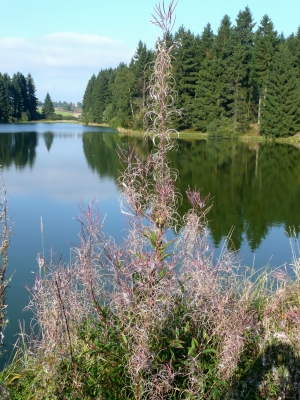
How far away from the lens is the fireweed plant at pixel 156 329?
2443 mm

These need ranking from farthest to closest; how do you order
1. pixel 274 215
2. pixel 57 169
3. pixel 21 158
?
pixel 21 158 < pixel 57 169 < pixel 274 215

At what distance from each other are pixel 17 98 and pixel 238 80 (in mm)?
42121

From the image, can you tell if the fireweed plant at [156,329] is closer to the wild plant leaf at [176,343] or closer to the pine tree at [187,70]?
the wild plant leaf at [176,343]

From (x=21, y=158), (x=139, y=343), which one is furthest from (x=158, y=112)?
(x=21, y=158)

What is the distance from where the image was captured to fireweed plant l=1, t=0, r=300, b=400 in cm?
244

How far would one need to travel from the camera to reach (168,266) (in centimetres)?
262

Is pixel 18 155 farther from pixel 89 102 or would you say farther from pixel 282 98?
pixel 89 102

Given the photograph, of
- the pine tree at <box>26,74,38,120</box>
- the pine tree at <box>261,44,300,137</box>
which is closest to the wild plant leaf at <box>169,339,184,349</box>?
the pine tree at <box>261,44,300,137</box>

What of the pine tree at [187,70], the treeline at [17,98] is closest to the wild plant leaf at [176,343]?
the pine tree at [187,70]

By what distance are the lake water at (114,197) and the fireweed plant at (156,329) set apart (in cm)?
81

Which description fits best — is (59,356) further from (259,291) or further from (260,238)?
(260,238)

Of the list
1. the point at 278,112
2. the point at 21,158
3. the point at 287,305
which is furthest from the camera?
the point at 278,112

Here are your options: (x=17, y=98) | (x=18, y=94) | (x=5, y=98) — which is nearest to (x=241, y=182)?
(x=5, y=98)

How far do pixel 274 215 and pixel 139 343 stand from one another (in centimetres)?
947
